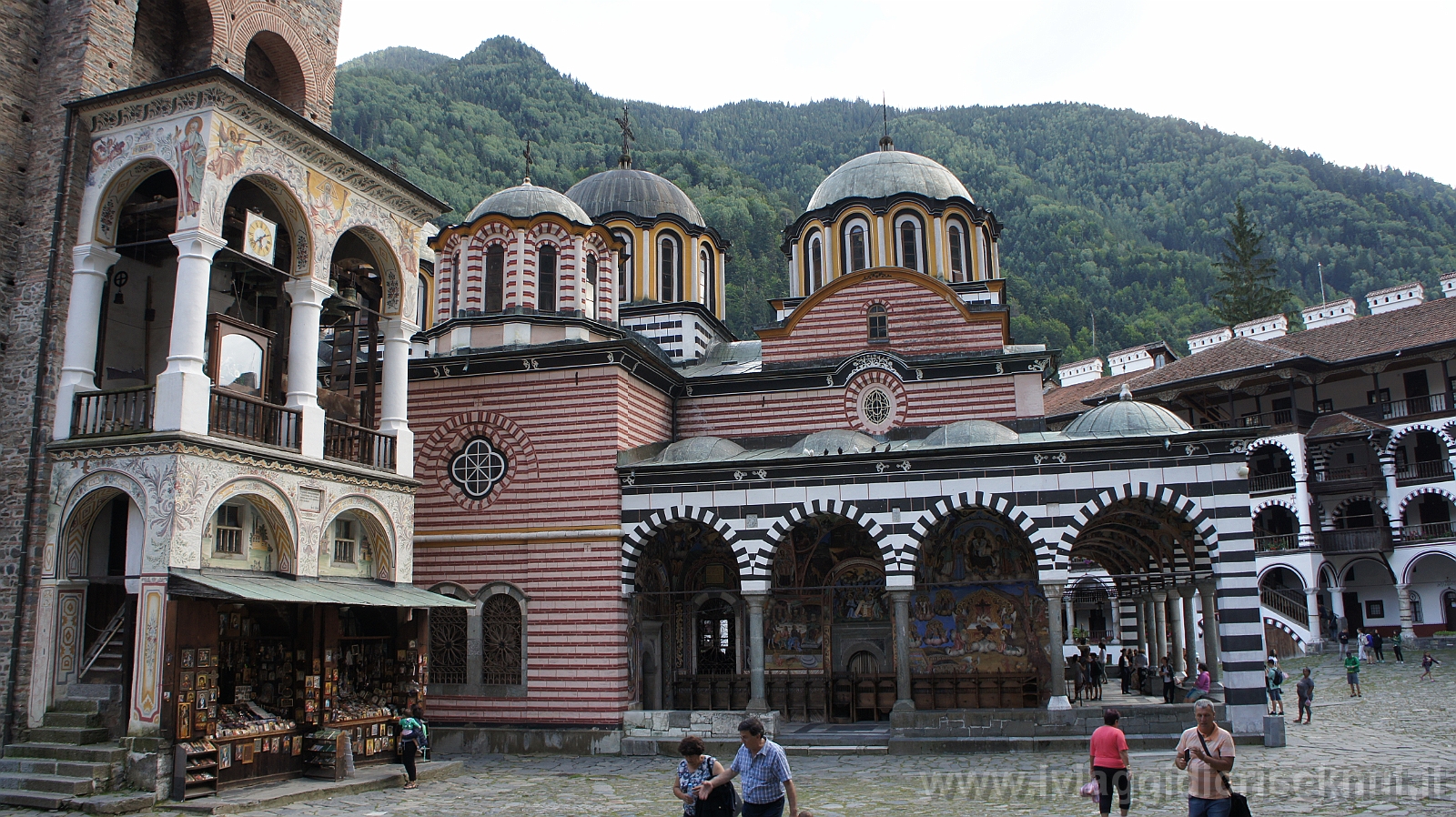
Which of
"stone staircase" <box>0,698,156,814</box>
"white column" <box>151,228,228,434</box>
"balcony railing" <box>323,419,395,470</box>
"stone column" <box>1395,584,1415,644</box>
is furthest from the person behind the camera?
"stone column" <box>1395,584,1415,644</box>

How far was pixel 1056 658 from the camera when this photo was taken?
15234 mm

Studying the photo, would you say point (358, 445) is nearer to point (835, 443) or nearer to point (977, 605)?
point (835, 443)

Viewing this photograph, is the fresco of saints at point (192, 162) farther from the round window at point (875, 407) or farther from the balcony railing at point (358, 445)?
the round window at point (875, 407)

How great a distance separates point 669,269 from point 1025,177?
64.8 m

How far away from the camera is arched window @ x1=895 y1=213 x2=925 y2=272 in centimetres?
2295

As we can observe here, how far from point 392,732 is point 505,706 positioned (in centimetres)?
258

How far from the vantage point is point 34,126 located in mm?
13234

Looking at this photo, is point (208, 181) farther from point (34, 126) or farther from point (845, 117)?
point (845, 117)

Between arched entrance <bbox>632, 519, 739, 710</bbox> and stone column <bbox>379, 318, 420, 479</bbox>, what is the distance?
4591 mm

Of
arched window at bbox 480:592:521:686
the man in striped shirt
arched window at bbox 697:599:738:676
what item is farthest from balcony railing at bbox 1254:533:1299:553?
the man in striped shirt

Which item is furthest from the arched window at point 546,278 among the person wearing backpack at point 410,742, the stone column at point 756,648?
the person wearing backpack at point 410,742

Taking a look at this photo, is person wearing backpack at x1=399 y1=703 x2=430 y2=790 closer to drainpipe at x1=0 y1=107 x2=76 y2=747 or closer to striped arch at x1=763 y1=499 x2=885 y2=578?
drainpipe at x1=0 y1=107 x2=76 y2=747

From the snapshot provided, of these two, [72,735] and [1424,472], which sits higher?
[1424,472]

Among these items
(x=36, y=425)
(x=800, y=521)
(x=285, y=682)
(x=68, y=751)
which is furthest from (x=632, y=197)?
(x=68, y=751)
